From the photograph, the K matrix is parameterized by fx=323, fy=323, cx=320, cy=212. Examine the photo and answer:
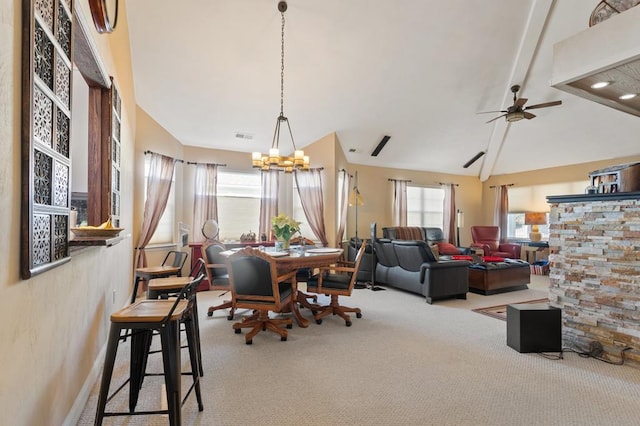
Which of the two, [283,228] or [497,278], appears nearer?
[283,228]

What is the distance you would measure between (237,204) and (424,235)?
14.8ft

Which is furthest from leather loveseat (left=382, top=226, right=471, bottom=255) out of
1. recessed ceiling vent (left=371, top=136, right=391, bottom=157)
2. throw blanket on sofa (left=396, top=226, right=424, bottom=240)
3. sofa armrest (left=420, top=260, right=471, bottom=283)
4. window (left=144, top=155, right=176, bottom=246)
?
window (left=144, top=155, right=176, bottom=246)

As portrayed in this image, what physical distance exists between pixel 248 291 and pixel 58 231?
1818 mm

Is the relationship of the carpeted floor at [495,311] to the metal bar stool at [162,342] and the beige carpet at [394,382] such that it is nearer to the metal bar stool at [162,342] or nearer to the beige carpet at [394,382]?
the beige carpet at [394,382]

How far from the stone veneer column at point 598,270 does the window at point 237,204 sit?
4.84 metres

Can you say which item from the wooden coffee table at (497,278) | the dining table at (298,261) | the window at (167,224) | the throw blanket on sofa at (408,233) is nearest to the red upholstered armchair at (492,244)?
the throw blanket on sofa at (408,233)

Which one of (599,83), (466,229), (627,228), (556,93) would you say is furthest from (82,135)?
(466,229)

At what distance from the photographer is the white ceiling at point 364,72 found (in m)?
3.83

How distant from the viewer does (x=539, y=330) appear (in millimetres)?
2912

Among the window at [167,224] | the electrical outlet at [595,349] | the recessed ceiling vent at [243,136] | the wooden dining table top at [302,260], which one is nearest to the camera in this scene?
the electrical outlet at [595,349]

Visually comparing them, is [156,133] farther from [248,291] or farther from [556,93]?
[556,93]

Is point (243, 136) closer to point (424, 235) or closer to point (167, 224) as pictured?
point (167, 224)

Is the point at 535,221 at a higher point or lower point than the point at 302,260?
higher

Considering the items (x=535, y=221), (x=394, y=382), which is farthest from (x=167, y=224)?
(x=535, y=221)
